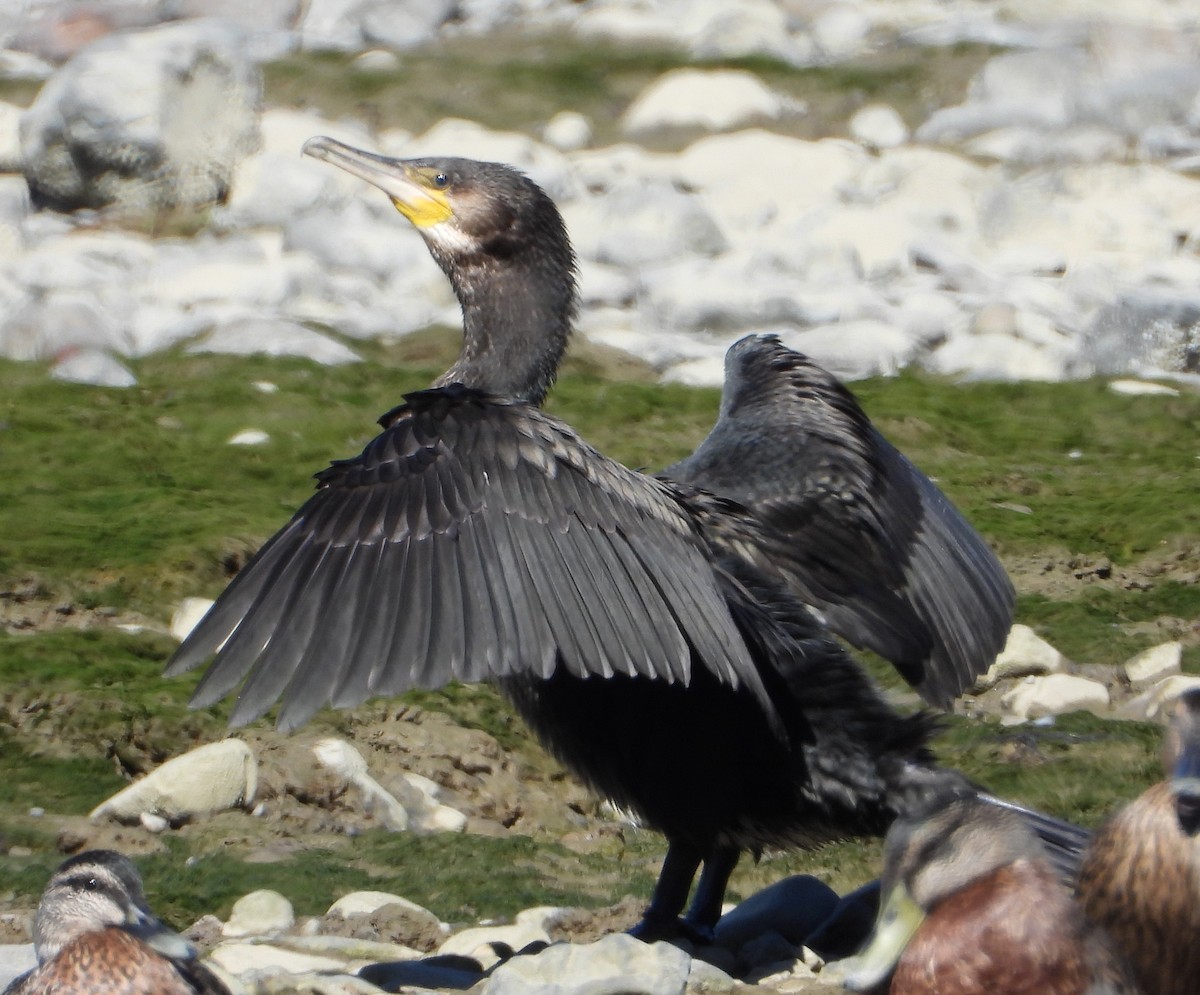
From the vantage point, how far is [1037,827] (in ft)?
17.5

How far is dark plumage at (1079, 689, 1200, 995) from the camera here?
4297 millimetres

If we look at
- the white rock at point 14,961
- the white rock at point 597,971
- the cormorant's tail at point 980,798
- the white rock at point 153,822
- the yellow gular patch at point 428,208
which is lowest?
the white rock at point 153,822

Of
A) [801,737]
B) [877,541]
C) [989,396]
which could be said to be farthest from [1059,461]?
[801,737]

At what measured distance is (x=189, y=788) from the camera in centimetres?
775

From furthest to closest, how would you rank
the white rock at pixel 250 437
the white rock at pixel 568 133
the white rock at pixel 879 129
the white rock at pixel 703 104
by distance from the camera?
1. the white rock at pixel 703 104
2. the white rock at pixel 879 129
3. the white rock at pixel 568 133
4. the white rock at pixel 250 437

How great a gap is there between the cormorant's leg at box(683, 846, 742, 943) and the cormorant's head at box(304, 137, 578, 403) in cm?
180

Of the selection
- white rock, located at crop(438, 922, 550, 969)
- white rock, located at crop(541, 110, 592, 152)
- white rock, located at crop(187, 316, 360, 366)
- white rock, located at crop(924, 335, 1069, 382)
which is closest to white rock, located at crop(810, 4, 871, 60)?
white rock, located at crop(541, 110, 592, 152)

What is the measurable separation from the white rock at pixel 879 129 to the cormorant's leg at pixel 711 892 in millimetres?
17569

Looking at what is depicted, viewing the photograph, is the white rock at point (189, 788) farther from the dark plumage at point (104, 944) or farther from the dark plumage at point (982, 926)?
the dark plumage at point (982, 926)

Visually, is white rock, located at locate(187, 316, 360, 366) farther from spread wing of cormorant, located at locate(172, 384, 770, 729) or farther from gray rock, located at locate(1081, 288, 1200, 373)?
spread wing of cormorant, located at locate(172, 384, 770, 729)

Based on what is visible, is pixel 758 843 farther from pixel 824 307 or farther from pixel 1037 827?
pixel 824 307

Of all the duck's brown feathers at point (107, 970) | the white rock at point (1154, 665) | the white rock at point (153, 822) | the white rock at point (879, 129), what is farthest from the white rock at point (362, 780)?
the white rock at point (879, 129)

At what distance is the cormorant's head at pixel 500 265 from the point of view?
739cm

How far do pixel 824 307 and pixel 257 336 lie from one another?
4.69 metres
